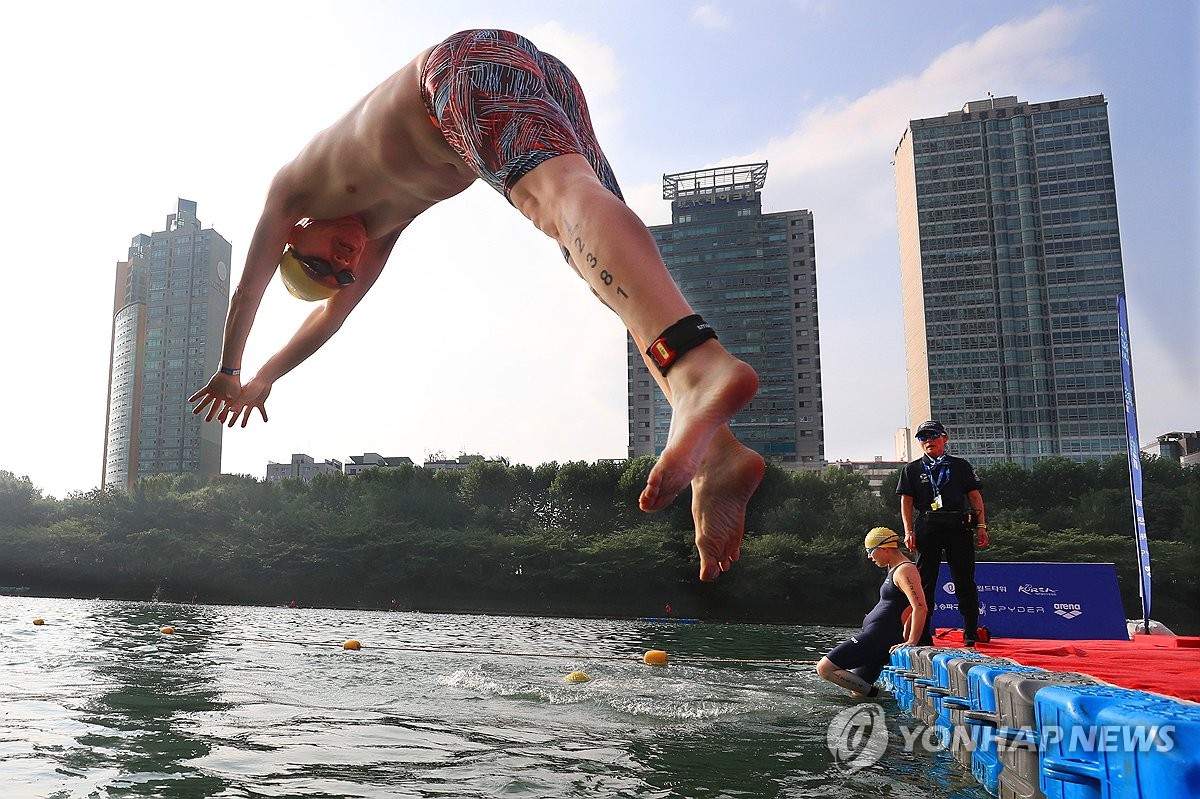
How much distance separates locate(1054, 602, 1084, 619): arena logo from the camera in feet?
33.9

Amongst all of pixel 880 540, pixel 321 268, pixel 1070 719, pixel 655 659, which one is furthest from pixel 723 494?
pixel 655 659

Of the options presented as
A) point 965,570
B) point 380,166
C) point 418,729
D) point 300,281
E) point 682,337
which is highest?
point 380,166

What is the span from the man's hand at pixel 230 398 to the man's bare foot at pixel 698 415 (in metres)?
2.07

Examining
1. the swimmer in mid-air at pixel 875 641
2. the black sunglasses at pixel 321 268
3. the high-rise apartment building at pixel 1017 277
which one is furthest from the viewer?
the high-rise apartment building at pixel 1017 277

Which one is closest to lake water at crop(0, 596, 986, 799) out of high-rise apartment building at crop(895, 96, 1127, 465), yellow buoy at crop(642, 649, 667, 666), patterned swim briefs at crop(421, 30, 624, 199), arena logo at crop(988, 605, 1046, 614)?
yellow buoy at crop(642, 649, 667, 666)

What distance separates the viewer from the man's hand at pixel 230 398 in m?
2.82

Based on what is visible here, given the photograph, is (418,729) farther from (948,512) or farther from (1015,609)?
(1015,609)

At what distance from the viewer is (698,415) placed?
1228 millimetres

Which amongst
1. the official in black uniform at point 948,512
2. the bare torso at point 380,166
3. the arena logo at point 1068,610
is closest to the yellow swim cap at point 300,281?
the bare torso at point 380,166

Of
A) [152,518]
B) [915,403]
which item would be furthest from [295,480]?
[915,403]

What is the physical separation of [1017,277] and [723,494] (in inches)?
3963

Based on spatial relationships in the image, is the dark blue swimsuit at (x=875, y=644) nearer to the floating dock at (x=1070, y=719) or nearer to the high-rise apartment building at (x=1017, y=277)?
the floating dock at (x=1070, y=719)

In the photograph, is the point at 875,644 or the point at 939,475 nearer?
the point at 939,475

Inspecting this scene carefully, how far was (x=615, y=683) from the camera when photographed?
10.2m
